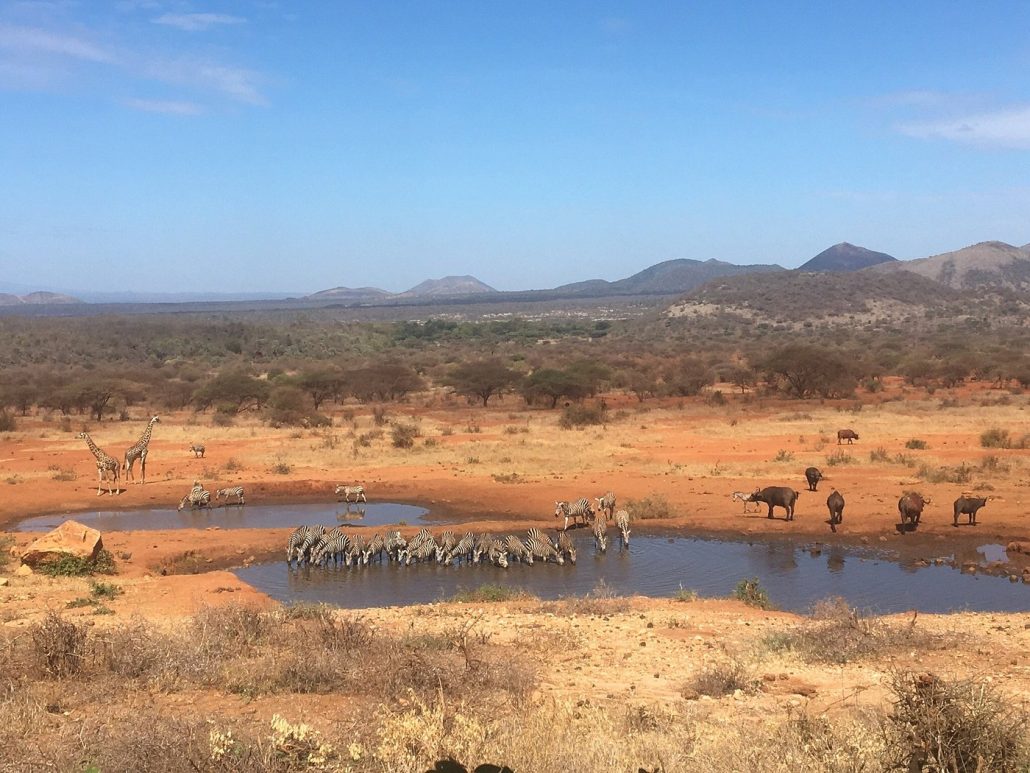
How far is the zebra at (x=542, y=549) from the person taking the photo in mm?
16984

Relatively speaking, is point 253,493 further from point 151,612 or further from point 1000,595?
point 1000,595

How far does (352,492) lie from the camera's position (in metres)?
23.2

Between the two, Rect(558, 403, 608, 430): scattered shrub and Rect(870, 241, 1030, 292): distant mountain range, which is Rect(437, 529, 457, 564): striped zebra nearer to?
Rect(558, 403, 608, 430): scattered shrub

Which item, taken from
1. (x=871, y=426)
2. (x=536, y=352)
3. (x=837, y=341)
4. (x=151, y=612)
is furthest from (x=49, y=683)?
(x=837, y=341)

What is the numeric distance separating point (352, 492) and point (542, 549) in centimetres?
784

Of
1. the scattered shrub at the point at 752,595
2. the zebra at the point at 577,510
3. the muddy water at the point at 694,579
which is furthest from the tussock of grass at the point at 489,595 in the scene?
the zebra at the point at 577,510

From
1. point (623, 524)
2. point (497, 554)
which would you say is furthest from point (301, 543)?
point (623, 524)

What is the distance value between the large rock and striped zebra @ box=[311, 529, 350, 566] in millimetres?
3879

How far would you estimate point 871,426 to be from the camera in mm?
35312

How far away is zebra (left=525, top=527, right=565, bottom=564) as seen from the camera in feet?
55.7

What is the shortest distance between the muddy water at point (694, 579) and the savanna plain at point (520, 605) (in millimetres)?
414

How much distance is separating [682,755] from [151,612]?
943 centimetres

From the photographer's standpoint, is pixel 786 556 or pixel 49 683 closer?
Result: pixel 49 683

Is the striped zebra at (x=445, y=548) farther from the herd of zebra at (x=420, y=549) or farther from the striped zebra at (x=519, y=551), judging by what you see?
the striped zebra at (x=519, y=551)
